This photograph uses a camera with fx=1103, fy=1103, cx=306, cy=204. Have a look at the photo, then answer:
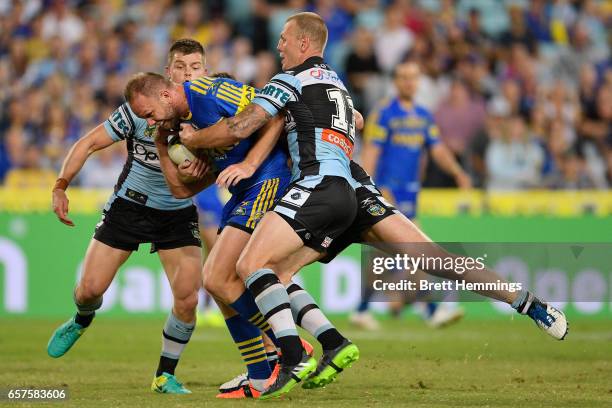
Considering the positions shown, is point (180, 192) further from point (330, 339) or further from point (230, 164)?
point (330, 339)

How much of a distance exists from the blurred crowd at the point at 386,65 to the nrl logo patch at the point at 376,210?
871 centimetres

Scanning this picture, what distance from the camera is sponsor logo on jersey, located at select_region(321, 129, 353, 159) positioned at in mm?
7605

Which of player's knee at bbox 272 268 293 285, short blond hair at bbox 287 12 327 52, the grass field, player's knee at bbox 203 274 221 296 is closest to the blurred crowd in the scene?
the grass field

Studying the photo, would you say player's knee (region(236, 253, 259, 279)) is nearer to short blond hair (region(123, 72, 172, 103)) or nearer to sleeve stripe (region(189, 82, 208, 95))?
sleeve stripe (region(189, 82, 208, 95))

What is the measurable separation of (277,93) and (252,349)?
6.15ft

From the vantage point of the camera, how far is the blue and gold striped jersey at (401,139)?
46.2 ft

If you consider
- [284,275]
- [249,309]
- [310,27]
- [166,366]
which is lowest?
[166,366]

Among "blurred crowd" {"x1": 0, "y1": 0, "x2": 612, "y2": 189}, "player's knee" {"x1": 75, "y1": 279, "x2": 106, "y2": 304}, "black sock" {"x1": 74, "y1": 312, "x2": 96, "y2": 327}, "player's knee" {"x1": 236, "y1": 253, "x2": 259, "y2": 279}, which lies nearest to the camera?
"player's knee" {"x1": 236, "y1": 253, "x2": 259, "y2": 279}

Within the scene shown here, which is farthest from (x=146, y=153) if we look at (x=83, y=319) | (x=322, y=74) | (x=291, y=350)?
(x=291, y=350)

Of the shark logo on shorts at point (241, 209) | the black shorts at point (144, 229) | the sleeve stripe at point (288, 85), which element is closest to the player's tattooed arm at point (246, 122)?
the sleeve stripe at point (288, 85)

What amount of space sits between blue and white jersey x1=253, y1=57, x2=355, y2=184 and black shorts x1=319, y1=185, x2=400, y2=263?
0.30 meters

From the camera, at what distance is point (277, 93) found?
24.2 ft

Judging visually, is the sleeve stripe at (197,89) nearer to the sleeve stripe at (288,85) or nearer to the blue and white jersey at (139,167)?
the sleeve stripe at (288,85)

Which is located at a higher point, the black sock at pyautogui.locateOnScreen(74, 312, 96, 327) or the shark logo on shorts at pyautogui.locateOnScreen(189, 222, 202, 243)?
the shark logo on shorts at pyautogui.locateOnScreen(189, 222, 202, 243)
